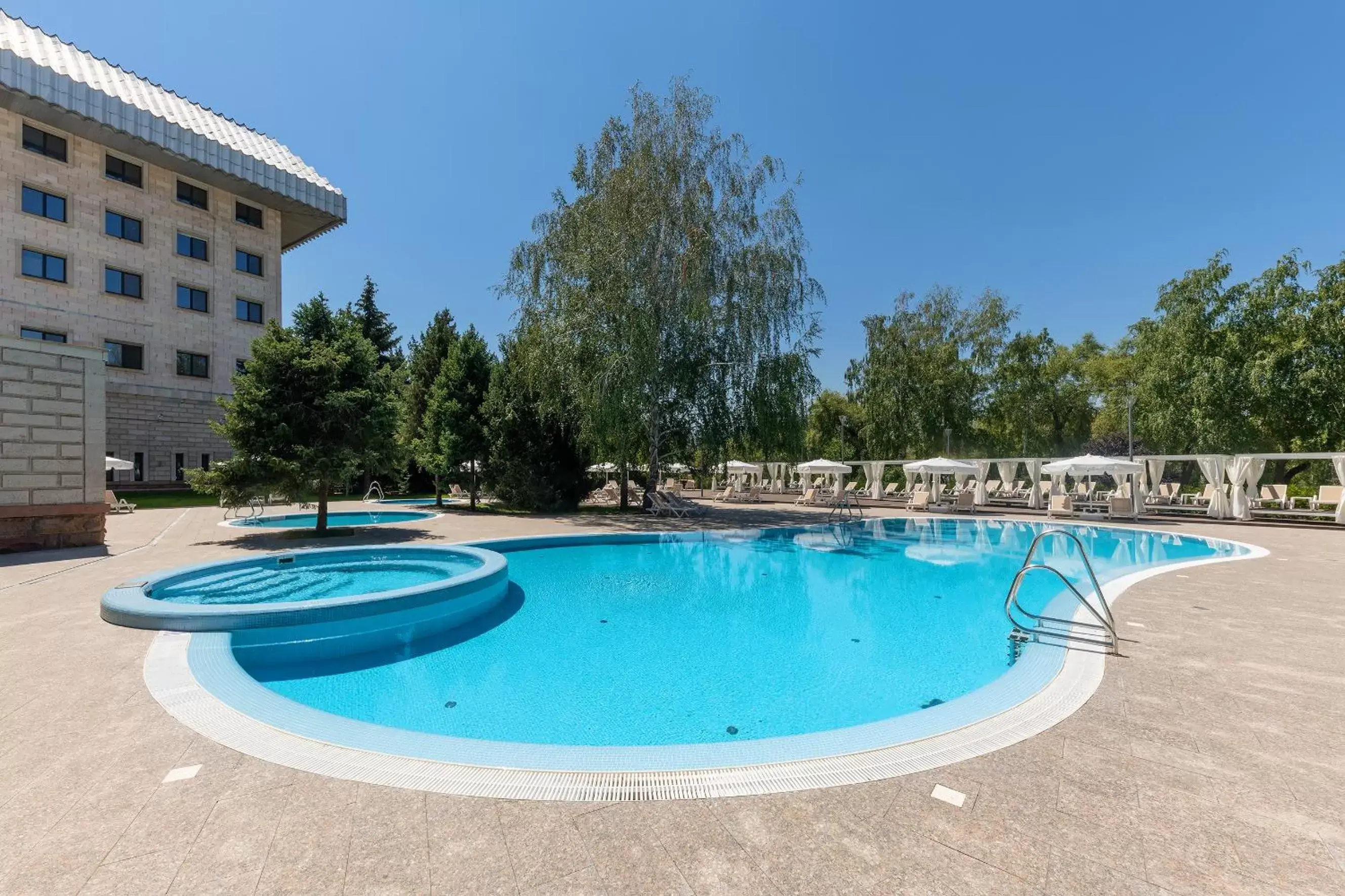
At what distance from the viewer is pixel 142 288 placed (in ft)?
78.1

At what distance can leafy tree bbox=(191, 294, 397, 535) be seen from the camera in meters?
12.2

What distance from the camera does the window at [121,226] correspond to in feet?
75.7

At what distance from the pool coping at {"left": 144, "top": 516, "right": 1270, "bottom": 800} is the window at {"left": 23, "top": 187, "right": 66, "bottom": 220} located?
2933cm

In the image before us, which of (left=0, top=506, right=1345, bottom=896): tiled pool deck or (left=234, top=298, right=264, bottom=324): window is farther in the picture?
(left=234, top=298, right=264, bottom=324): window

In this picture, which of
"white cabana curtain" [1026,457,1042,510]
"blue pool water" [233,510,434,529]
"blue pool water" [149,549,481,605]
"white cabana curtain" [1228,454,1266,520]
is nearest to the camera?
"blue pool water" [149,549,481,605]

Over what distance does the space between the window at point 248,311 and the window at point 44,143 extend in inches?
288

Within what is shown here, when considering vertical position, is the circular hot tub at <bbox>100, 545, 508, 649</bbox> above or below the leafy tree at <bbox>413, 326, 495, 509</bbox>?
below

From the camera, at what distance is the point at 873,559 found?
1176 cm

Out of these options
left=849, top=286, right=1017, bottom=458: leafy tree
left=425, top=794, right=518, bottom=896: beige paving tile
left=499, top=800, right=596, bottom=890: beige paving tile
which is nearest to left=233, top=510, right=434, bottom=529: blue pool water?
left=425, top=794, right=518, bottom=896: beige paving tile

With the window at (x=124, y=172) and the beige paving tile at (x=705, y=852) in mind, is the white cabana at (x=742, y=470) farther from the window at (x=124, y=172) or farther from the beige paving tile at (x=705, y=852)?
the window at (x=124, y=172)

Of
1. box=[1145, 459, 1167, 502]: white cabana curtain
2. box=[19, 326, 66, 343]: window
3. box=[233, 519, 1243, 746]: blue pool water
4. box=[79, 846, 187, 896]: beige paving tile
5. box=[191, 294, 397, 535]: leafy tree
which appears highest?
box=[19, 326, 66, 343]: window

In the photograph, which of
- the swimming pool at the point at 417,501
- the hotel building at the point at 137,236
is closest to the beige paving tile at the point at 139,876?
the swimming pool at the point at 417,501

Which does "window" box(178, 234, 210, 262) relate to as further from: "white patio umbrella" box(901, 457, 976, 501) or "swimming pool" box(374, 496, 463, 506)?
"white patio umbrella" box(901, 457, 976, 501)

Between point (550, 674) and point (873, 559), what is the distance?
830 cm
